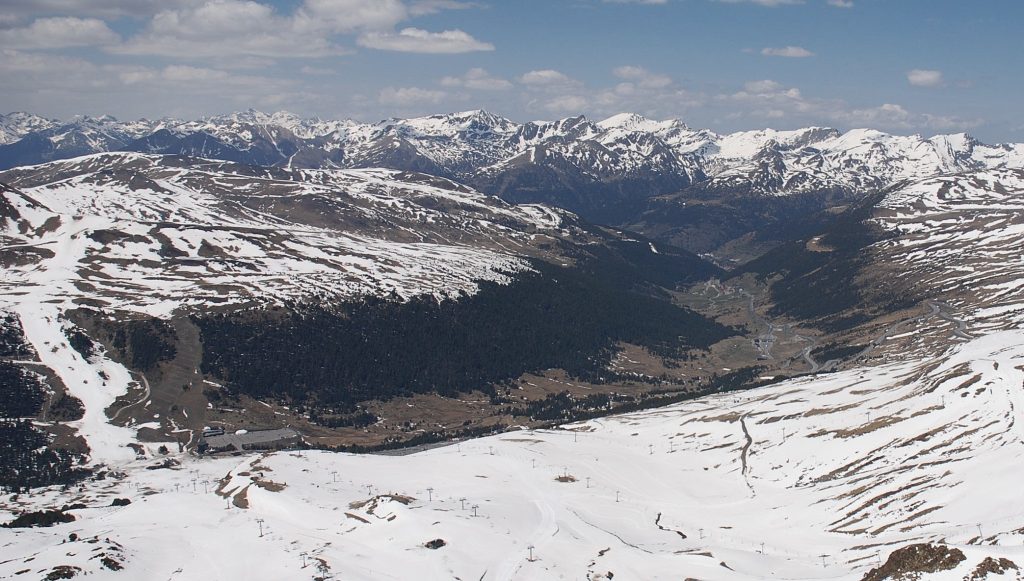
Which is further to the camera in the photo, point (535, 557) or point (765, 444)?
point (765, 444)

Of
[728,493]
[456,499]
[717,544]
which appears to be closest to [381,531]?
[456,499]

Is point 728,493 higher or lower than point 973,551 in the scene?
lower

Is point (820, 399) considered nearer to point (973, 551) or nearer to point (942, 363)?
point (942, 363)

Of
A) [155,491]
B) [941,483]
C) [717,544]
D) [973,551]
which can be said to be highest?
[973,551]

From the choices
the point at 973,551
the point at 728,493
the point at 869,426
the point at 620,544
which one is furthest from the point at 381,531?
the point at 869,426

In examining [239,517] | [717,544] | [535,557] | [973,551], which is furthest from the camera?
[239,517]

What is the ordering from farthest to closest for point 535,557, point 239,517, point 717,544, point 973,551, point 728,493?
point 728,493 < point 239,517 < point 717,544 < point 535,557 < point 973,551

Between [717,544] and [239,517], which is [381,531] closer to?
Result: [239,517]
